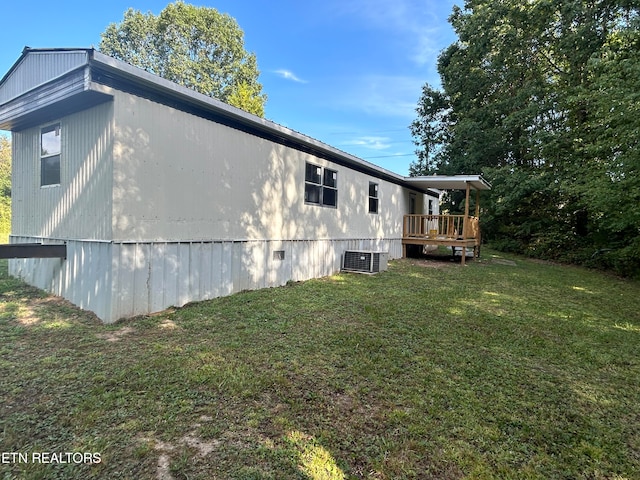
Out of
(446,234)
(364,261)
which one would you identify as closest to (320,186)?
(364,261)

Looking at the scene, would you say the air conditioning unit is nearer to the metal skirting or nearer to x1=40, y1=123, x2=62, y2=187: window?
the metal skirting

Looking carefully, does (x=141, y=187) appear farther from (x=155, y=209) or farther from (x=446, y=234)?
(x=446, y=234)

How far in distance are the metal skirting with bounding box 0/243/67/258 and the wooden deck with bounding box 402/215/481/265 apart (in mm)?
9935

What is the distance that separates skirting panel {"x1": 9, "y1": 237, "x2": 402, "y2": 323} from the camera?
14.1ft

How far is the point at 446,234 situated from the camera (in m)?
12.0

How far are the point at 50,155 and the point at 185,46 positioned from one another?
26.1 m

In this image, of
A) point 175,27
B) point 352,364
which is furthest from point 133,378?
point 175,27

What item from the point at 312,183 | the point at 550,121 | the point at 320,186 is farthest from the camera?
the point at 550,121

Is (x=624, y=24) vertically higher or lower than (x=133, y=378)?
higher

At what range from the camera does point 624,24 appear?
41.0 feet

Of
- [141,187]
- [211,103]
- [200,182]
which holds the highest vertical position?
[211,103]

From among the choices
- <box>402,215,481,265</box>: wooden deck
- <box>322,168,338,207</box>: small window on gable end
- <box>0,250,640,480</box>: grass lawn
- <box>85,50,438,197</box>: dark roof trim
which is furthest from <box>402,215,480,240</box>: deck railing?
<box>0,250,640,480</box>: grass lawn

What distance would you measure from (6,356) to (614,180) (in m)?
12.8

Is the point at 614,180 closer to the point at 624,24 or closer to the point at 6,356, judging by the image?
the point at 624,24
